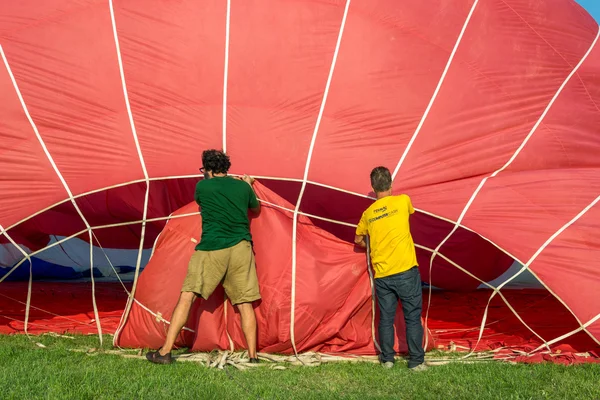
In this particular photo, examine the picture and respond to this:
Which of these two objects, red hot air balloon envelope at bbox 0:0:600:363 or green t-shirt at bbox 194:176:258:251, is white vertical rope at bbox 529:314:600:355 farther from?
green t-shirt at bbox 194:176:258:251

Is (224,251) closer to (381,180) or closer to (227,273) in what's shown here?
(227,273)

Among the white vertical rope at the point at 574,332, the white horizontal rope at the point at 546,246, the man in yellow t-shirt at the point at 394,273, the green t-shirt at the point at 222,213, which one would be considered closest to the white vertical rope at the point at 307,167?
the green t-shirt at the point at 222,213

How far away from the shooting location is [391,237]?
4617 millimetres

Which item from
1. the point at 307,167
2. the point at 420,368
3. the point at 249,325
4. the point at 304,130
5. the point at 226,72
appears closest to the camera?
the point at 420,368

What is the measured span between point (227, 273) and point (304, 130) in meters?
1.50

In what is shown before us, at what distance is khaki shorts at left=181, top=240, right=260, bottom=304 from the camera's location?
4.71 m

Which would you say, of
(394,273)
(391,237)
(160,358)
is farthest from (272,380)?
(391,237)

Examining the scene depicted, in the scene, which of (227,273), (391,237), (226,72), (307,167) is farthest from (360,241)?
(226,72)

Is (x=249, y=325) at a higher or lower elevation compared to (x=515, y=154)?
lower

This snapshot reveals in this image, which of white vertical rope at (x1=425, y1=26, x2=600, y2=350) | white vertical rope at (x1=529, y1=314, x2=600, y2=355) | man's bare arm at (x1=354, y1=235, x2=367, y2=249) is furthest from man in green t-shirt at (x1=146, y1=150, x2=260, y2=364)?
white vertical rope at (x1=529, y1=314, x2=600, y2=355)

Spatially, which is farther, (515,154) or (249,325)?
(515,154)

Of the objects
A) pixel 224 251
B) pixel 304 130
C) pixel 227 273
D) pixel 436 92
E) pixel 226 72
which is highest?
pixel 226 72

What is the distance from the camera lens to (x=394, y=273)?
4586 mm

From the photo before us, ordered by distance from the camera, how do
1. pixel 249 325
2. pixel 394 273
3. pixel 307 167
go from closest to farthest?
pixel 394 273 → pixel 249 325 → pixel 307 167
